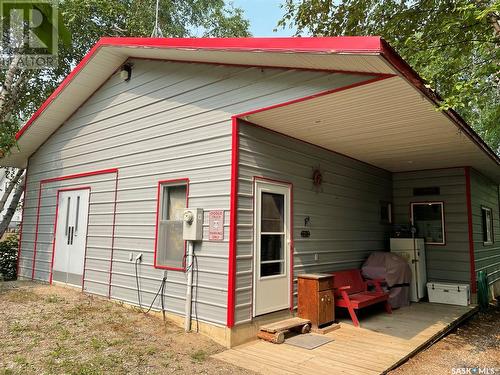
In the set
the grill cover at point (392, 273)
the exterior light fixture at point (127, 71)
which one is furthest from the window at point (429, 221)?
the exterior light fixture at point (127, 71)

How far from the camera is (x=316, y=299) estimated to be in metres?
5.25

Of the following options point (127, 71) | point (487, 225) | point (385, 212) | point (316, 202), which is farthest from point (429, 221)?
point (127, 71)

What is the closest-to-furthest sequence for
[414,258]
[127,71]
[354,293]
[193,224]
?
[193,224] < [354,293] < [127,71] < [414,258]

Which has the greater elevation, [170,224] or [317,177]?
[317,177]

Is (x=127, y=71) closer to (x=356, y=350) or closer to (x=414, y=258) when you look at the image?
(x=356, y=350)

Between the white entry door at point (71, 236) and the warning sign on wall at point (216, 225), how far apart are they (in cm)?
341

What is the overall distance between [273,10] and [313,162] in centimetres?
→ 655

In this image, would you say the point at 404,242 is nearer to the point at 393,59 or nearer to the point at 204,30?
the point at 393,59

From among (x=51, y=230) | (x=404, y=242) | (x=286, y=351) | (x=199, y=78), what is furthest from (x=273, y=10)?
(x=286, y=351)

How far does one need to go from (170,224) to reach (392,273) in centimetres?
408

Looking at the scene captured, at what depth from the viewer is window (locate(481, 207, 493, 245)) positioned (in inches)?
360

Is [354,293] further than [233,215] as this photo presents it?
Yes

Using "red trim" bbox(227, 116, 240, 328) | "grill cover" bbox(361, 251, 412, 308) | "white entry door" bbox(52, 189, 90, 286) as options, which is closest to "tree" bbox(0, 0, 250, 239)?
"white entry door" bbox(52, 189, 90, 286)

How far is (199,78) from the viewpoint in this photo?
5.48 meters
